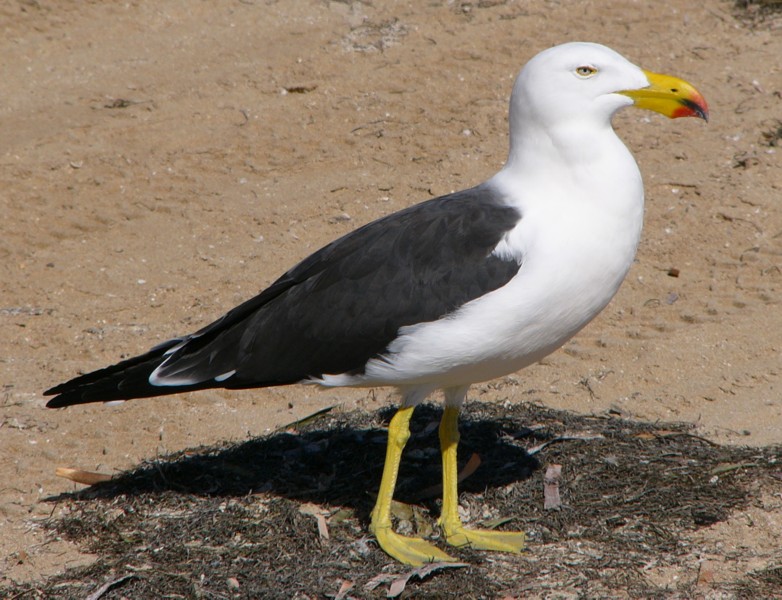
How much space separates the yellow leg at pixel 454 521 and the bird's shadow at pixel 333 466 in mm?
319

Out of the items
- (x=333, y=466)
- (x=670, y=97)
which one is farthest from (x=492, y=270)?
(x=333, y=466)

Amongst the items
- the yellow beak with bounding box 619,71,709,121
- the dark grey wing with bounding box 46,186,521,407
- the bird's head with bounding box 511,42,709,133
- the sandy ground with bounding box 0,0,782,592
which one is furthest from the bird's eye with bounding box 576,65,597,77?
the sandy ground with bounding box 0,0,782,592

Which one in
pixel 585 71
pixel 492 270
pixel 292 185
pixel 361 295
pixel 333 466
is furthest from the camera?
pixel 292 185

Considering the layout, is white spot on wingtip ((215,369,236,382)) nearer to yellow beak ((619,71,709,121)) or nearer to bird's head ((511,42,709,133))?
bird's head ((511,42,709,133))

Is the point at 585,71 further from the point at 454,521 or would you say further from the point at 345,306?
the point at 454,521

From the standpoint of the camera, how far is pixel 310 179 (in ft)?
30.6

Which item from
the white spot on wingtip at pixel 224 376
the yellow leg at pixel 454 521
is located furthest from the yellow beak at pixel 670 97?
the white spot on wingtip at pixel 224 376

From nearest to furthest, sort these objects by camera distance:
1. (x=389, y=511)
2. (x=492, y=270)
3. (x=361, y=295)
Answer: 1. (x=492, y=270)
2. (x=361, y=295)
3. (x=389, y=511)

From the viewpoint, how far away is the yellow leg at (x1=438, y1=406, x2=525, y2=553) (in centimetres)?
493

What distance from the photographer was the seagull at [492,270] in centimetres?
445

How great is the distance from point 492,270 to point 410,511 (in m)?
1.40

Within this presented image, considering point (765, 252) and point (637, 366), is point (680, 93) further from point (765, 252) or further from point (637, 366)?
point (765, 252)

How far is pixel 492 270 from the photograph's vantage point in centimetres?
448

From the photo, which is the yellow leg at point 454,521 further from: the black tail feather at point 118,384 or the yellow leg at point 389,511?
the black tail feather at point 118,384
